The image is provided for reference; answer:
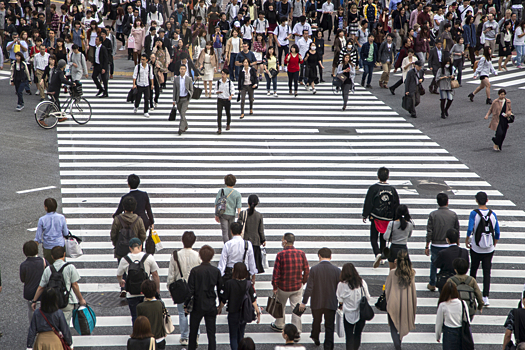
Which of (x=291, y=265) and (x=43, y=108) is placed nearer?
(x=291, y=265)

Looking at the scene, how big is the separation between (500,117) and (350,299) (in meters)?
11.6

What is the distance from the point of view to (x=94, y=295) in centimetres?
971

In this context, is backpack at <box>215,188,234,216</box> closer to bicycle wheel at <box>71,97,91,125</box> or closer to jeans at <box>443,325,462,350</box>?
jeans at <box>443,325,462,350</box>

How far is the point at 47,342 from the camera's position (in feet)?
21.8

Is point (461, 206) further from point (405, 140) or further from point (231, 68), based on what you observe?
point (231, 68)

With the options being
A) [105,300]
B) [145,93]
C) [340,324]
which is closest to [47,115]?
[145,93]

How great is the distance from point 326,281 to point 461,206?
720 cm

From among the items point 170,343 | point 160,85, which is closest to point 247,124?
point 160,85

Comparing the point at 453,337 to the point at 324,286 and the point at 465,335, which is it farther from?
the point at 324,286

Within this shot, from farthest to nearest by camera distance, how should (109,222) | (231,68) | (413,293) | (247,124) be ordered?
(231,68) < (247,124) < (109,222) < (413,293)

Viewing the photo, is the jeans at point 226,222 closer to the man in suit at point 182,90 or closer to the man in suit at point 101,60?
the man in suit at point 182,90

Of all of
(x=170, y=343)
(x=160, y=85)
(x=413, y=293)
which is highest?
(x=160, y=85)

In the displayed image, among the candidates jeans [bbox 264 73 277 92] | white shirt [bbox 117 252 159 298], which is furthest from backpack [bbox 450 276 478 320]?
jeans [bbox 264 73 277 92]

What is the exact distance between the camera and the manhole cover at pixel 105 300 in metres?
9.44
